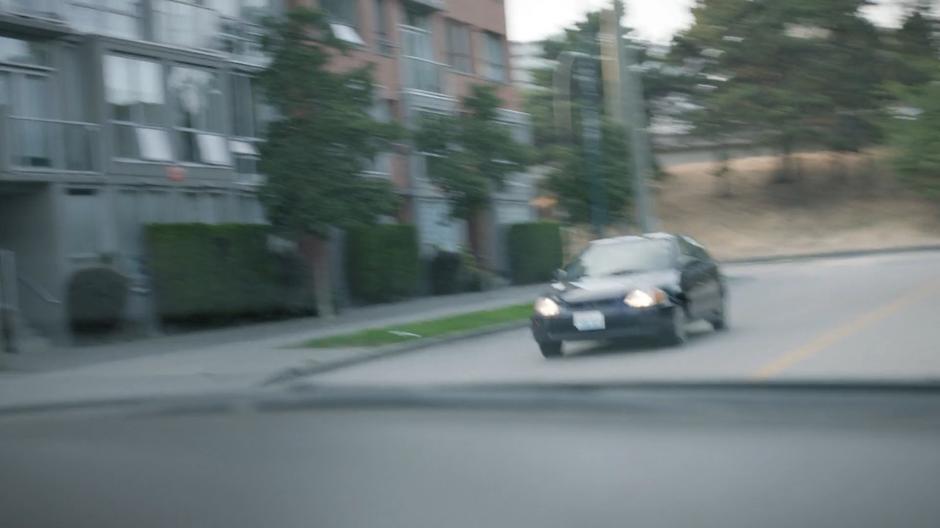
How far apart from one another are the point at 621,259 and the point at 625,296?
1.42m

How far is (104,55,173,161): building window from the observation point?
2439 cm

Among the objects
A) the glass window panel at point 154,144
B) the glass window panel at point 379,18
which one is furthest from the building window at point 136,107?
the glass window panel at point 379,18

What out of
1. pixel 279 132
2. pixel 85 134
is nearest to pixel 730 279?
pixel 279 132

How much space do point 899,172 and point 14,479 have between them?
54804 mm

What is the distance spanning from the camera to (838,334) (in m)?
16.0

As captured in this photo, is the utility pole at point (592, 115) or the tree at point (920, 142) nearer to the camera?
the utility pole at point (592, 115)

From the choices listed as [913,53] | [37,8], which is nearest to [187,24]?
[37,8]

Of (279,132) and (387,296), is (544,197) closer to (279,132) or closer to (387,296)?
(387,296)

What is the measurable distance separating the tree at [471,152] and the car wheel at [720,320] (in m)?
13.1

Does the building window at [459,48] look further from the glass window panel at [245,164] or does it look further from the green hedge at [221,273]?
the green hedge at [221,273]

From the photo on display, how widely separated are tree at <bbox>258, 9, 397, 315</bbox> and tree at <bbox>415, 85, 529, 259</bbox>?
6.60m

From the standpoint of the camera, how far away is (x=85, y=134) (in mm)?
23562

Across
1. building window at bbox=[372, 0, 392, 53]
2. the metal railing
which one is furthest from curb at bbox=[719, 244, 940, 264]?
the metal railing

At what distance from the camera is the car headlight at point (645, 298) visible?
15.1m
